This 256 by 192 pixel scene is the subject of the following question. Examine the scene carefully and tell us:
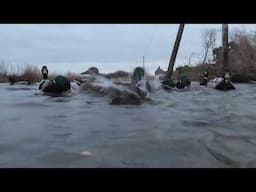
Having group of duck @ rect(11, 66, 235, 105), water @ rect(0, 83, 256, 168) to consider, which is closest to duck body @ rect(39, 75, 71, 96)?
group of duck @ rect(11, 66, 235, 105)

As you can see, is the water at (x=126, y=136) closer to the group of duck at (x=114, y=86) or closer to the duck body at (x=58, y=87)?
the group of duck at (x=114, y=86)

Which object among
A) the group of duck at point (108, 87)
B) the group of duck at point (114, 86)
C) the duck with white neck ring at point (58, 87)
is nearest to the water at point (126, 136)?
the group of duck at point (108, 87)

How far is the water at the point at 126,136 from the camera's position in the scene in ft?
14.1

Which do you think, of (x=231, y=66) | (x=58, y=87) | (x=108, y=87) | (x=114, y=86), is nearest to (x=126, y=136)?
(x=114, y=86)

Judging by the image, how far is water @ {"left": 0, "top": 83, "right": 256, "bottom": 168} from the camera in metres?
4.29

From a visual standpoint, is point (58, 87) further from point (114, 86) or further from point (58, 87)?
point (114, 86)

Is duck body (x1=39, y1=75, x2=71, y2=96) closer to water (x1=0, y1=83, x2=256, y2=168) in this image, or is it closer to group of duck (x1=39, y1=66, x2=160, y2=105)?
group of duck (x1=39, y1=66, x2=160, y2=105)

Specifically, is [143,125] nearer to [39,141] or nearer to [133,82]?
[39,141]

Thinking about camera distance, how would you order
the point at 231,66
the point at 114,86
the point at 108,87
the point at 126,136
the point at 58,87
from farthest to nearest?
the point at 231,66 → the point at 58,87 → the point at 108,87 → the point at 114,86 → the point at 126,136

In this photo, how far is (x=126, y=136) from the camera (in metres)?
5.90

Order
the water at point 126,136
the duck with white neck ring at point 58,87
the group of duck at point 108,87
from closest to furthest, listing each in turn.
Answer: the water at point 126,136, the group of duck at point 108,87, the duck with white neck ring at point 58,87
